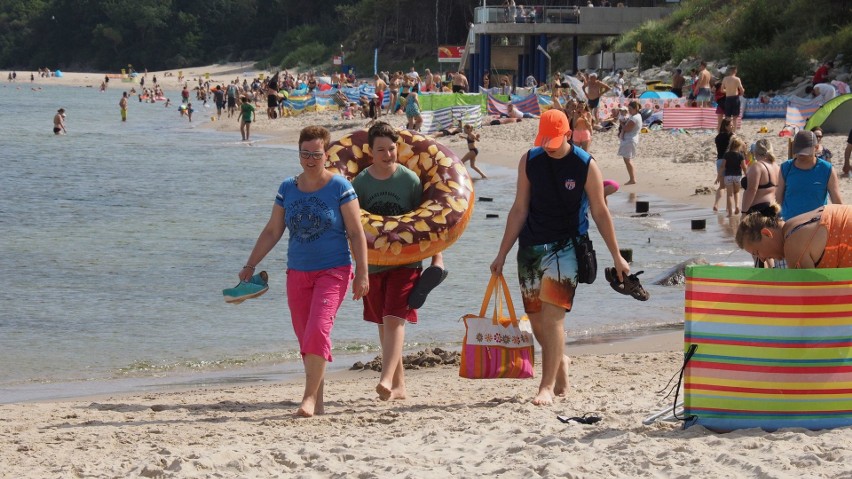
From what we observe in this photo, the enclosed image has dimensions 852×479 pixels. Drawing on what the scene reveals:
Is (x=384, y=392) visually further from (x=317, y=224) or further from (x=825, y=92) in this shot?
(x=825, y=92)

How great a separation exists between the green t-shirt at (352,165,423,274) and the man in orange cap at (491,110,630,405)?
702 mm

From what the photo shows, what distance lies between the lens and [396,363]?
19.0ft

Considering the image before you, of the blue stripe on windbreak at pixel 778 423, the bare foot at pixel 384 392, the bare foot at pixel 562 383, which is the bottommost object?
the bare foot at pixel 384 392

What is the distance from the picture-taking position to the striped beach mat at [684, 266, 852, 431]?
434cm

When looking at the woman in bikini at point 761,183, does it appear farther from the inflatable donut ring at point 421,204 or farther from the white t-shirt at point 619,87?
the white t-shirt at point 619,87

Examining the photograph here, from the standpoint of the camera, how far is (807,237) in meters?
4.34

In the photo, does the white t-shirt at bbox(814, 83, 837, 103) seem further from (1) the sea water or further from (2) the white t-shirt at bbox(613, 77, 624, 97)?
(2) the white t-shirt at bbox(613, 77, 624, 97)

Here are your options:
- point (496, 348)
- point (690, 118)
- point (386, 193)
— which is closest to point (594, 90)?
point (690, 118)

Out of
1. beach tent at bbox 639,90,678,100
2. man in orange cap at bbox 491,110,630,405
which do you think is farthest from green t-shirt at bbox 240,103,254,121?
man in orange cap at bbox 491,110,630,405

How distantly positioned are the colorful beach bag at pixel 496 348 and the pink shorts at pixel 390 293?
0.34 m

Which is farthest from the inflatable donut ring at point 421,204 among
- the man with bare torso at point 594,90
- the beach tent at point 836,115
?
the man with bare torso at point 594,90

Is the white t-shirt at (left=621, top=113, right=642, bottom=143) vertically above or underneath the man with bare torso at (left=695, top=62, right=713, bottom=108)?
underneath

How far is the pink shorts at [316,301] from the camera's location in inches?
204

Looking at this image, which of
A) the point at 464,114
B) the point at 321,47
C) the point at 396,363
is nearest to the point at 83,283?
the point at 396,363
